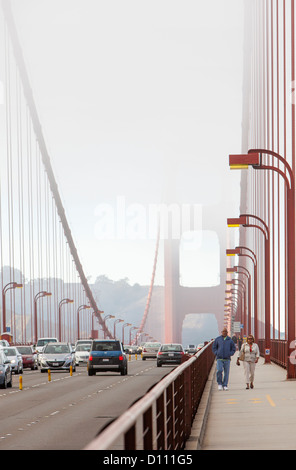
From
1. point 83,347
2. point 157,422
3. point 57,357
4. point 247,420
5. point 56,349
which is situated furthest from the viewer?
point 83,347

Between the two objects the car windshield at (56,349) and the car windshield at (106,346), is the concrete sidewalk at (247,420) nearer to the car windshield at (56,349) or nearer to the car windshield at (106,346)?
the car windshield at (106,346)

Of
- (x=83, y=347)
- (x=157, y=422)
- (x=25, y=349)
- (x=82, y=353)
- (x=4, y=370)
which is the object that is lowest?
(x=82, y=353)

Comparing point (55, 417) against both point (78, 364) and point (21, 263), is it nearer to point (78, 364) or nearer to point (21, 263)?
point (78, 364)

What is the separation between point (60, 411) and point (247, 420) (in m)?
6.45

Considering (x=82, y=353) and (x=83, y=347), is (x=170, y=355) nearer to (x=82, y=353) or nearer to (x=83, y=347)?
(x=82, y=353)

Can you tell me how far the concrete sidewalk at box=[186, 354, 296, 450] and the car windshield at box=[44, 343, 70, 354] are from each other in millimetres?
22408

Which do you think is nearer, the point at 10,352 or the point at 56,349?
the point at 10,352

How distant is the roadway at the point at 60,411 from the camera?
1294 centimetres

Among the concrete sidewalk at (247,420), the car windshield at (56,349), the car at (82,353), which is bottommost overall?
the car at (82,353)

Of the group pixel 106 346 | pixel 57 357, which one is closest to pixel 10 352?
pixel 57 357

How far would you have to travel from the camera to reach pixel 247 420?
13.4 metres

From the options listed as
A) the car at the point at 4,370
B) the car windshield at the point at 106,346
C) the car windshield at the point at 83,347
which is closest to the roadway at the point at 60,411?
the car at the point at 4,370

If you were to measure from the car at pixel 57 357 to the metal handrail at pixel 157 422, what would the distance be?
104ft
